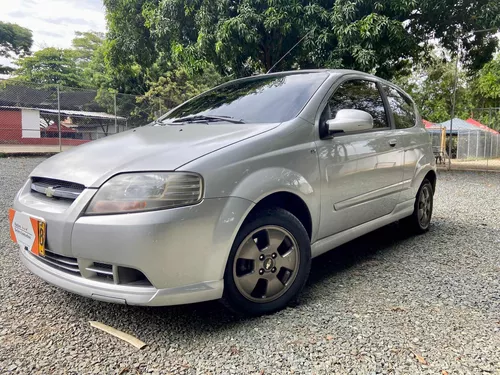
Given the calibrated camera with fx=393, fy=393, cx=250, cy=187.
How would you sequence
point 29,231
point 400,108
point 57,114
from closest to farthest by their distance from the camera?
point 29,231 → point 400,108 → point 57,114

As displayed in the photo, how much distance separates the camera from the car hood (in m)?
2.00

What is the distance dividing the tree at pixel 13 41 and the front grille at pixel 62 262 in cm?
4011

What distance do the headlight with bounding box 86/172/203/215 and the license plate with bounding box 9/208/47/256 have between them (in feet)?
1.20

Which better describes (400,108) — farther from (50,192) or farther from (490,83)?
(490,83)

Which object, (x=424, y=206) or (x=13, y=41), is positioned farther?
(x=13, y=41)

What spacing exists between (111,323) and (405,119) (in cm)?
314

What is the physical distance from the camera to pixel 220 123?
267cm

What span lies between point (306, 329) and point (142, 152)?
1304mm

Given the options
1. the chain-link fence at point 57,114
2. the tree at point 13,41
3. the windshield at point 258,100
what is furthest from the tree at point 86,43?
the windshield at point 258,100

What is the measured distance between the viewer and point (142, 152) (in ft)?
7.00

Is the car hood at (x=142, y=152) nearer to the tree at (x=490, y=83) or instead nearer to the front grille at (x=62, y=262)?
the front grille at (x=62, y=262)

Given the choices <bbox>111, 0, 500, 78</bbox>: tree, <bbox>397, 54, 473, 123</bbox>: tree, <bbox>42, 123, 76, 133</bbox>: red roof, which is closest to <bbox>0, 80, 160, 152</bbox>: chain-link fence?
<bbox>42, 123, 76, 133</bbox>: red roof

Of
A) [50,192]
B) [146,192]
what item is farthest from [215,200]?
[50,192]

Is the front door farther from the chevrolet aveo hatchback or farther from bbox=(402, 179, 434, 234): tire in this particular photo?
bbox=(402, 179, 434, 234): tire
